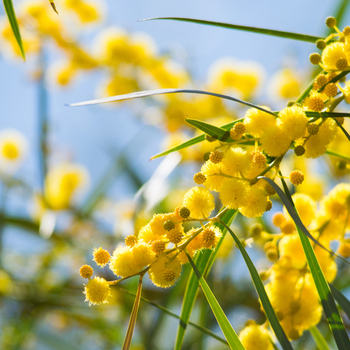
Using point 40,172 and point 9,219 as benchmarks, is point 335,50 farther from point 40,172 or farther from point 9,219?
point 9,219

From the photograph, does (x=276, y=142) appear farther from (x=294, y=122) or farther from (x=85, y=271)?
(x=85, y=271)

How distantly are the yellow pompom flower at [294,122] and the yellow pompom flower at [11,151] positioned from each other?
1428mm

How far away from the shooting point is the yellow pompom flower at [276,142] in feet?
1.22

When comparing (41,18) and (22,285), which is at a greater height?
(41,18)

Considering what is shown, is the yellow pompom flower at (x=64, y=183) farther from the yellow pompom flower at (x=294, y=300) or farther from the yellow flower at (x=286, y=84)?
the yellow pompom flower at (x=294, y=300)

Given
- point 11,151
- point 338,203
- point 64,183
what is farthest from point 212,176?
point 11,151

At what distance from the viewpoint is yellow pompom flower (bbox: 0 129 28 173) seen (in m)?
1.58

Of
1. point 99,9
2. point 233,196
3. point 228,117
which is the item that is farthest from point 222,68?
point 233,196

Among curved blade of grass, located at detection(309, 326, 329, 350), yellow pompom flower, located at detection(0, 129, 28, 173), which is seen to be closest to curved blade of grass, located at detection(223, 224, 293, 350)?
curved blade of grass, located at detection(309, 326, 329, 350)

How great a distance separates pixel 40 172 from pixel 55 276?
538 millimetres

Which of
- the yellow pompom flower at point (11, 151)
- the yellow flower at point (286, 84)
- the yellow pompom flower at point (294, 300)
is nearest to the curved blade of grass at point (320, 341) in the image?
the yellow pompom flower at point (294, 300)

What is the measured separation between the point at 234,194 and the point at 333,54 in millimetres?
201

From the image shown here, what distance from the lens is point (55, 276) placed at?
59.6 inches

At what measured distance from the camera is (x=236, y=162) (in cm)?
38
